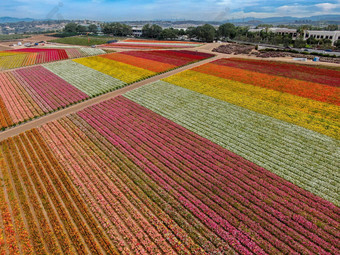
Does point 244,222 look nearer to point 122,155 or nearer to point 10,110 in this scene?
point 122,155

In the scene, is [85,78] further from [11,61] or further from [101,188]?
[101,188]

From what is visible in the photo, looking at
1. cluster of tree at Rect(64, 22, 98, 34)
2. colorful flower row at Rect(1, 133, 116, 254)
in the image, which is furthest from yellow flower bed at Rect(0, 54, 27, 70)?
cluster of tree at Rect(64, 22, 98, 34)

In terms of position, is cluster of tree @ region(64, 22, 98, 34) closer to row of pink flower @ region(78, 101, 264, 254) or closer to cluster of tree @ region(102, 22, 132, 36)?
cluster of tree @ region(102, 22, 132, 36)

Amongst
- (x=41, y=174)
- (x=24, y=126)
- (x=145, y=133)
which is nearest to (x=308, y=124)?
(x=145, y=133)

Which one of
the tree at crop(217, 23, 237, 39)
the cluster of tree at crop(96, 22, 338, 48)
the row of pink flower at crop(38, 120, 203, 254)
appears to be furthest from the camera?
the tree at crop(217, 23, 237, 39)

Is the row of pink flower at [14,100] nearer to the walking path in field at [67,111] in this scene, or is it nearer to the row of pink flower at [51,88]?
the walking path in field at [67,111]

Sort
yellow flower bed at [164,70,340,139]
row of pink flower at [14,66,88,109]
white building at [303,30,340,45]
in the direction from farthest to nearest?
white building at [303,30,340,45], row of pink flower at [14,66,88,109], yellow flower bed at [164,70,340,139]

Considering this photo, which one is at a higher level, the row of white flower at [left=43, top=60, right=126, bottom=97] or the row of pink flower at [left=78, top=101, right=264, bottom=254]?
the row of white flower at [left=43, top=60, right=126, bottom=97]

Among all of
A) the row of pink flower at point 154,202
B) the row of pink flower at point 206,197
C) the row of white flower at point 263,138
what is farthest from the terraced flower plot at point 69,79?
the row of pink flower at point 154,202
